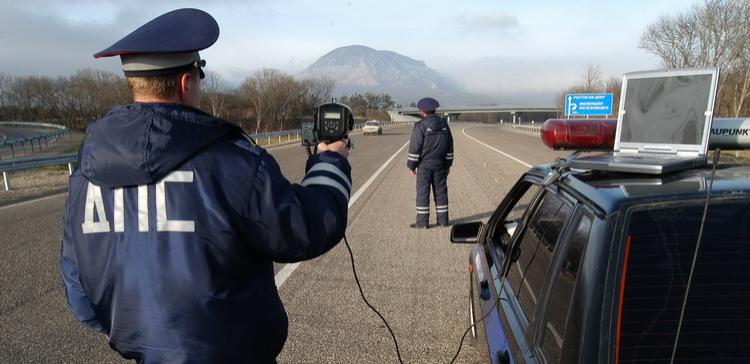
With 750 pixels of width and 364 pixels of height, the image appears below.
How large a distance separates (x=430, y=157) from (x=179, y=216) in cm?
618

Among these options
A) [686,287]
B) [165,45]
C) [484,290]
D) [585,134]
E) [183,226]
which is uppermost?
[165,45]

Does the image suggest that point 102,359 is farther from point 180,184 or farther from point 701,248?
point 701,248

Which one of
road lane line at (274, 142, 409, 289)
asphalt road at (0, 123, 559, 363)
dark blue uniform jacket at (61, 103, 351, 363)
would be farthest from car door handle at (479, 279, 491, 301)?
road lane line at (274, 142, 409, 289)

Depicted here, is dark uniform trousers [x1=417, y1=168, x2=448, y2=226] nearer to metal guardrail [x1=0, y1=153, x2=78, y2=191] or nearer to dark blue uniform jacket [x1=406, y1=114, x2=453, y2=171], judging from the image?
dark blue uniform jacket [x1=406, y1=114, x2=453, y2=171]

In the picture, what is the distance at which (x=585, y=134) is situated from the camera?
9.29ft

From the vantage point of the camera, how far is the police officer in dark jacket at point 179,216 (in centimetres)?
147

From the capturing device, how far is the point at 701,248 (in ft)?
4.76

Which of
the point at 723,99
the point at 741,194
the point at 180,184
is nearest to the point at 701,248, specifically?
the point at 741,194

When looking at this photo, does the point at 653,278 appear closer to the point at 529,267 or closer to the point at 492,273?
the point at 529,267

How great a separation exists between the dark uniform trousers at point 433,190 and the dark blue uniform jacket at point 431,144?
4.2 inches

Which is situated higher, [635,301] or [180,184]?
[180,184]

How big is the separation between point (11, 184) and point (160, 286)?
14.7 metres

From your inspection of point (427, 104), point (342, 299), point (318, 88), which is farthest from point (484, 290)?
point (318, 88)

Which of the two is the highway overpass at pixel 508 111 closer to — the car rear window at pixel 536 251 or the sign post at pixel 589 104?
the sign post at pixel 589 104
